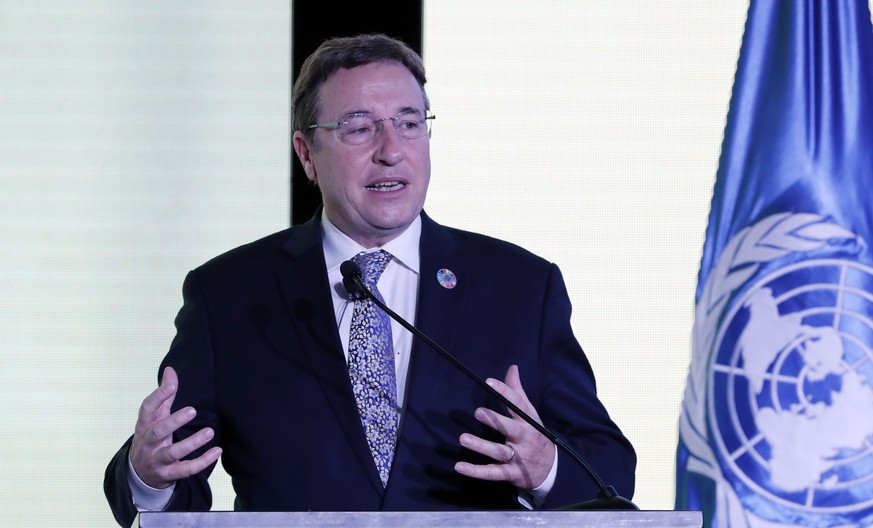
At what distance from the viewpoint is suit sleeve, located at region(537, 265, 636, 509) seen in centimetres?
205

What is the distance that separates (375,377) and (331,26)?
1.44m

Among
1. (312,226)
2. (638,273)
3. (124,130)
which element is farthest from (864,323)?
(124,130)

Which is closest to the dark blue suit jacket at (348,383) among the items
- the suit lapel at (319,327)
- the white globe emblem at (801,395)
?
the suit lapel at (319,327)

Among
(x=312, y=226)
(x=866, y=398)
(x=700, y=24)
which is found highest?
(x=700, y=24)

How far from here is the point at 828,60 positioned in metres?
3.04

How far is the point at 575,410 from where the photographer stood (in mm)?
2135

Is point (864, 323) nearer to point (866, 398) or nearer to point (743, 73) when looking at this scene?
point (866, 398)

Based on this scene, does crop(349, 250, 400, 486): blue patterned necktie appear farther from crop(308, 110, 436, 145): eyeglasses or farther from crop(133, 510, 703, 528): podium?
crop(133, 510, 703, 528): podium

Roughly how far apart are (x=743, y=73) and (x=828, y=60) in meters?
0.22

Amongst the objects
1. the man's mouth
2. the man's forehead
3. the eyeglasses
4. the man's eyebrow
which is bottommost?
the man's mouth

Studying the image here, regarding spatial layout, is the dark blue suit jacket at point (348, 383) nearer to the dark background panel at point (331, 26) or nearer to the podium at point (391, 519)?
the podium at point (391, 519)

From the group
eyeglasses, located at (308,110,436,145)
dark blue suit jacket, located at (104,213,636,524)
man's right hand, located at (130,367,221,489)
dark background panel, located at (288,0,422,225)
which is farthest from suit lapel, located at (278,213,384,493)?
dark background panel, located at (288,0,422,225)

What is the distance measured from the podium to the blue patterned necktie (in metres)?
0.75

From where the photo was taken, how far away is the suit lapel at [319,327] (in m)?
2.06
